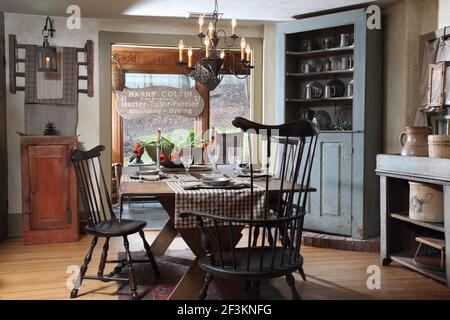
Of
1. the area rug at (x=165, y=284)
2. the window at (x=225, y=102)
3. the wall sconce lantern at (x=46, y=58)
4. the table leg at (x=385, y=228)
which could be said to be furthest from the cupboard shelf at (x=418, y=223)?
the window at (x=225, y=102)

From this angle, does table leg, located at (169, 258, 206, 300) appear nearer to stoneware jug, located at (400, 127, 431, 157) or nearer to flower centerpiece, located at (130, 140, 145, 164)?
stoneware jug, located at (400, 127, 431, 157)

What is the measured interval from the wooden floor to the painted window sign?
2.89 m

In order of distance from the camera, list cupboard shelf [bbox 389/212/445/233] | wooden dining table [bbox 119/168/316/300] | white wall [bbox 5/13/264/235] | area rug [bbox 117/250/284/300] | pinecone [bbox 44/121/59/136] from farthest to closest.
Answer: white wall [bbox 5/13/264/235] < pinecone [bbox 44/121/59/136] < cupboard shelf [bbox 389/212/445/233] < area rug [bbox 117/250/284/300] < wooden dining table [bbox 119/168/316/300]

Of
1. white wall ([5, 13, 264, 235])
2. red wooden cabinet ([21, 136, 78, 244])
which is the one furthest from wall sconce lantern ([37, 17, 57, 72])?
red wooden cabinet ([21, 136, 78, 244])

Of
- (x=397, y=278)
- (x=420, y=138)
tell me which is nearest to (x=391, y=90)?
(x=420, y=138)

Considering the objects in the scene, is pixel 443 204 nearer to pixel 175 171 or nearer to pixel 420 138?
pixel 420 138

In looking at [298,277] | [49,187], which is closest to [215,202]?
A: [298,277]

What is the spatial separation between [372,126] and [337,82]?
0.63 meters

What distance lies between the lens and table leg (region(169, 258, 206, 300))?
2701mm

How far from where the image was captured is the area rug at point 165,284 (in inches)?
116

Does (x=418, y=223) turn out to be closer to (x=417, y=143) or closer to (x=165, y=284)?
(x=417, y=143)

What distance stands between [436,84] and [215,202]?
226cm

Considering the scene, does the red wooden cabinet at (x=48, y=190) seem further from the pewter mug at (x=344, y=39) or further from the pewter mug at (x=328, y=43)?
the pewter mug at (x=344, y=39)

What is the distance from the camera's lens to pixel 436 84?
3.68 m
